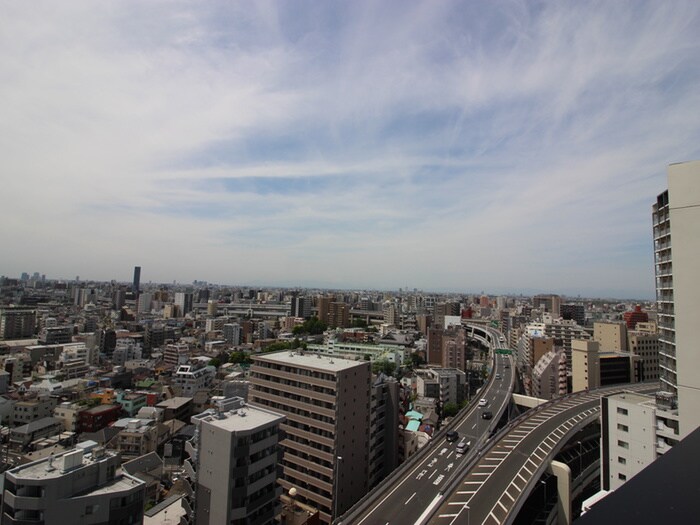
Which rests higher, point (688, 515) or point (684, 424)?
point (688, 515)

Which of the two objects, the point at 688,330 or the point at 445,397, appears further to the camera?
the point at 445,397

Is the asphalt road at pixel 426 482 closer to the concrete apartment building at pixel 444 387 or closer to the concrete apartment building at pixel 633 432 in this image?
the concrete apartment building at pixel 633 432

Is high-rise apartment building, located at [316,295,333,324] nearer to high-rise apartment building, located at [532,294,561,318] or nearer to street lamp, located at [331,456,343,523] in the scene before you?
high-rise apartment building, located at [532,294,561,318]

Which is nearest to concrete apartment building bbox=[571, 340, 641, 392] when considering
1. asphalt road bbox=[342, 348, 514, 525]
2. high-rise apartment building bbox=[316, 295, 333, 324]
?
asphalt road bbox=[342, 348, 514, 525]

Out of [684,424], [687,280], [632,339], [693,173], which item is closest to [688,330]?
[687,280]

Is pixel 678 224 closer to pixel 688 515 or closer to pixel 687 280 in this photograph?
pixel 687 280
